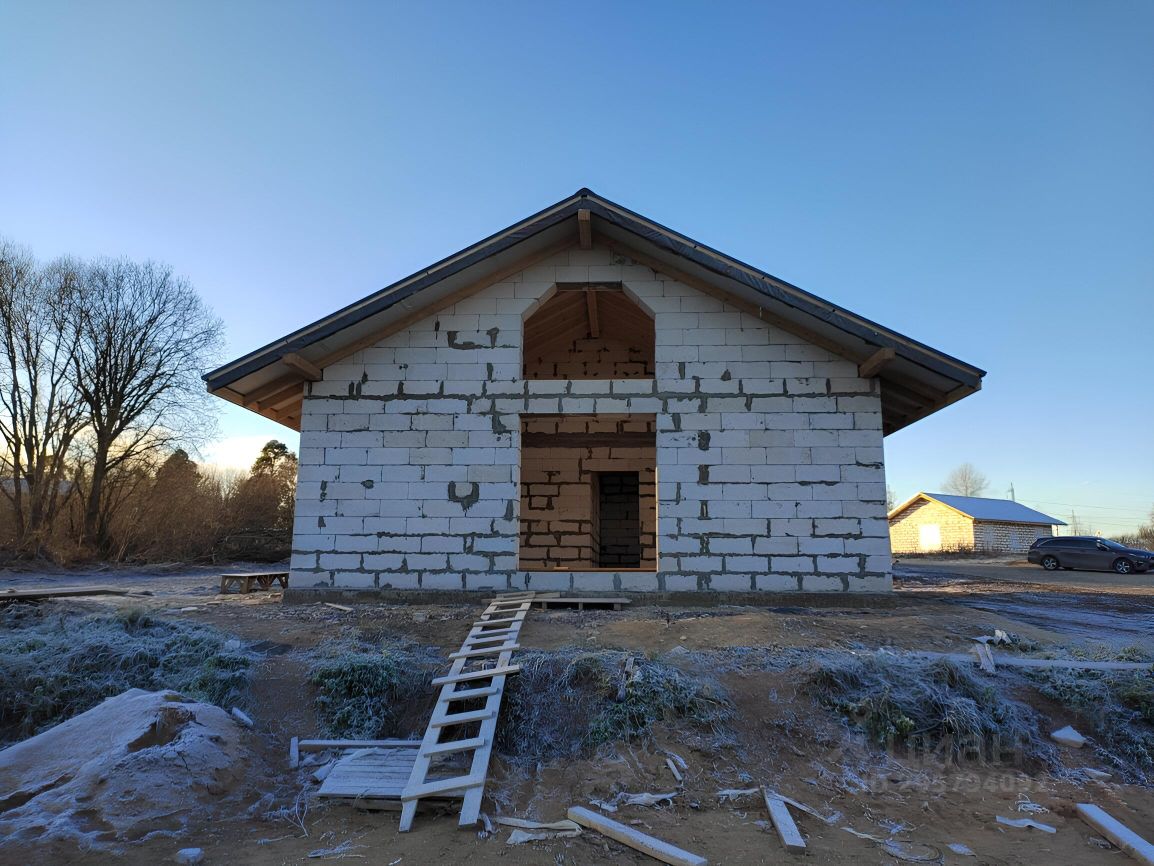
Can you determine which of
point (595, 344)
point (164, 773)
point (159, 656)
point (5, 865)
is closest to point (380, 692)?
point (164, 773)

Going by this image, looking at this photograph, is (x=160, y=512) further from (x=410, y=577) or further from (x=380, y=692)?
(x=380, y=692)

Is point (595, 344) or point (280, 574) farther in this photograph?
point (595, 344)

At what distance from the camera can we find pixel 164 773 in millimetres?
4793

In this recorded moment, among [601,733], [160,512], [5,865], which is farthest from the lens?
[160,512]

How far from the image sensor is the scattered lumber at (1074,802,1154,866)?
4.02 m

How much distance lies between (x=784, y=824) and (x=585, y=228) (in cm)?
795

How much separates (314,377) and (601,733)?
22.5 ft

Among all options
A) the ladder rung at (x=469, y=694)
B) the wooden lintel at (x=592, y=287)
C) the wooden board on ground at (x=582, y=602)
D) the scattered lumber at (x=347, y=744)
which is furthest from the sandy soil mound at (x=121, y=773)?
the wooden lintel at (x=592, y=287)

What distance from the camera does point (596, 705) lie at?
5977 millimetres

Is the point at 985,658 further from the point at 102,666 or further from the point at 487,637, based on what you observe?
the point at 102,666

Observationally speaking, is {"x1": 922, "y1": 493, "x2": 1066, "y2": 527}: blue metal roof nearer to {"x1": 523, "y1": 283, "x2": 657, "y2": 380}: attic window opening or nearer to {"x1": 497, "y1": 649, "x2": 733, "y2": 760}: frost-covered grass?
{"x1": 523, "y1": 283, "x2": 657, "y2": 380}: attic window opening

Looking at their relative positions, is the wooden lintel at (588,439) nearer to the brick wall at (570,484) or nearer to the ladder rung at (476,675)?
the brick wall at (570,484)

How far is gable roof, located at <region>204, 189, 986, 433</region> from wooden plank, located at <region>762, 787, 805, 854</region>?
6225mm

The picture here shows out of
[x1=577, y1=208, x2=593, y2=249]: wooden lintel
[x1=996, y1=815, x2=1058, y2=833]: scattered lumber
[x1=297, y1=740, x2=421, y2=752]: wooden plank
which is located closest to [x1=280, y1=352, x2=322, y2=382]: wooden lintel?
[x1=577, y1=208, x2=593, y2=249]: wooden lintel
